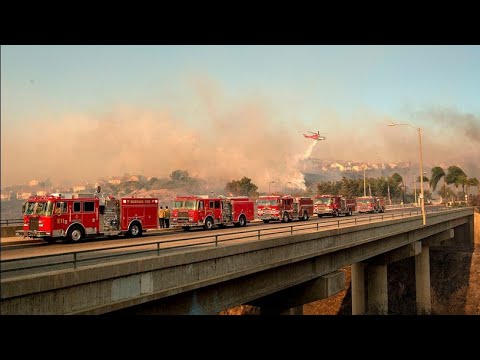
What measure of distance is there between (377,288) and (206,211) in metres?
16.2

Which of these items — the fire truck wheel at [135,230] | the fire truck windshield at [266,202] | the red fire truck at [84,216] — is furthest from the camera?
the fire truck windshield at [266,202]

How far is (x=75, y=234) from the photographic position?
65.4 ft

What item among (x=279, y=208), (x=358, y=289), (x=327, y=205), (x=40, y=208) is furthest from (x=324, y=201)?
(x=40, y=208)

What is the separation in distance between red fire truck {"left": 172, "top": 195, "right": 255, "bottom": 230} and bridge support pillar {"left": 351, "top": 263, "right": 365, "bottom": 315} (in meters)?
10.4

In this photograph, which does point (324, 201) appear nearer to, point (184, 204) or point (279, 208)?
point (279, 208)

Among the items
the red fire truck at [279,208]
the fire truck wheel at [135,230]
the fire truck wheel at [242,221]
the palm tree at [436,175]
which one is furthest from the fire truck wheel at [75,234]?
the palm tree at [436,175]

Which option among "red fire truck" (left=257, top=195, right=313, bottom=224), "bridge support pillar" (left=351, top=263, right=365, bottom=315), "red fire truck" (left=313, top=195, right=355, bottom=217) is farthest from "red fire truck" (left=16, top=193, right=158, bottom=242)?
"red fire truck" (left=313, top=195, right=355, bottom=217)

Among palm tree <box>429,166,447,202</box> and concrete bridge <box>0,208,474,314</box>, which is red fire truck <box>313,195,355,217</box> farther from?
palm tree <box>429,166,447,202</box>

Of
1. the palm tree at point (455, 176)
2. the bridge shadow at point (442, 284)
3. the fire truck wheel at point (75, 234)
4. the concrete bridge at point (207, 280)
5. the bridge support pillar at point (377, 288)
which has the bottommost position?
the bridge shadow at point (442, 284)

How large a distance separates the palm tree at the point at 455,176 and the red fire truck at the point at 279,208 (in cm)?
8703

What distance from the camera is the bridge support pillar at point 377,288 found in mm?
34500

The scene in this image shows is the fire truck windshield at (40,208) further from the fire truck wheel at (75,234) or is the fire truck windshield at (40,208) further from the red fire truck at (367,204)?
the red fire truck at (367,204)
